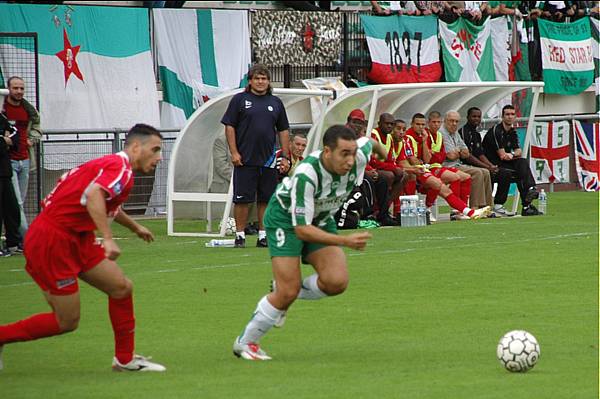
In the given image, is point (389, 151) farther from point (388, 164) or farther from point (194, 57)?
point (194, 57)

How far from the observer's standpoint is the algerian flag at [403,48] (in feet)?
84.9

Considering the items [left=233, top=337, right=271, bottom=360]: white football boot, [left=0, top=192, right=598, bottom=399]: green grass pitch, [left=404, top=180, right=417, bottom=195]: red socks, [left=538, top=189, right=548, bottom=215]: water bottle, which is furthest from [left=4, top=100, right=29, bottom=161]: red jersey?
[left=538, top=189, right=548, bottom=215]: water bottle

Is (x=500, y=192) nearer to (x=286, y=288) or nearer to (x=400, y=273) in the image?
(x=400, y=273)

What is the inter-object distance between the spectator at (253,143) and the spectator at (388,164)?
3.21 metres

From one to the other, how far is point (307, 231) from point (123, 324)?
1.33m

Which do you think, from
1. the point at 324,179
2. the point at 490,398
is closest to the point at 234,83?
the point at 324,179

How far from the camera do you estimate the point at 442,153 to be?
20.8m

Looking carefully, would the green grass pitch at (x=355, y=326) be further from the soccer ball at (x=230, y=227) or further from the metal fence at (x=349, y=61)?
the metal fence at (x=349, y=61)

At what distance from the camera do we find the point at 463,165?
2133cm

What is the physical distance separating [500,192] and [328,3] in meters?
8.27

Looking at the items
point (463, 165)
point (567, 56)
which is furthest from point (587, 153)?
point (463, 165)

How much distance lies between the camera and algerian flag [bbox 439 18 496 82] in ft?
89.5

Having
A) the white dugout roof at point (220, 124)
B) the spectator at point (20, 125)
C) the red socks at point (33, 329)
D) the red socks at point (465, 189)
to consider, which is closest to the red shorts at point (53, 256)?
the red socks at point (33, 329)

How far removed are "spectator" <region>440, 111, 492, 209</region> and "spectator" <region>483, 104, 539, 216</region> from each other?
0.67 metres
